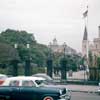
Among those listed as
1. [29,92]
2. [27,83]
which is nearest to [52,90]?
[29,92]

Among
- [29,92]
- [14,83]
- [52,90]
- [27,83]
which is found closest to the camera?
[52,90]

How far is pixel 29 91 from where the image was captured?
19734 millimetres

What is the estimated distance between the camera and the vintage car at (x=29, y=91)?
63.5 ft

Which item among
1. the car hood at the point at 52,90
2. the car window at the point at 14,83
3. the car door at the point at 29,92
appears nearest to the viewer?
the car hood at the point at 52,90

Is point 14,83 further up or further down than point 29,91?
further up

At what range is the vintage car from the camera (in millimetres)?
19344

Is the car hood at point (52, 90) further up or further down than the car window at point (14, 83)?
further down

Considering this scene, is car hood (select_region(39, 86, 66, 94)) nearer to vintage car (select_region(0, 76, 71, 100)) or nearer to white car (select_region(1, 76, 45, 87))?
vintage car (select_region(0, 76, 71, 100))

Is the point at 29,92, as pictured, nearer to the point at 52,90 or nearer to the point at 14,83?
the point at 52,90

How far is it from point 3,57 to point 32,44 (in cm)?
3575

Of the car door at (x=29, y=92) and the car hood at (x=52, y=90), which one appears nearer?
the car hood at (x=52, y=90)

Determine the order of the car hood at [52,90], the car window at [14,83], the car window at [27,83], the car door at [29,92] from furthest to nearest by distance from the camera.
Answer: the car window at [14,83]
the car window at [27,83]
the car door at [29,92]
the car hood at [52,90]

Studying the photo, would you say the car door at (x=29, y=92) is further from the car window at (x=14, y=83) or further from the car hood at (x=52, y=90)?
the car window at (x=14, y=83)

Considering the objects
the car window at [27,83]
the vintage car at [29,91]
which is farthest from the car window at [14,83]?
the car window at [27,83]
